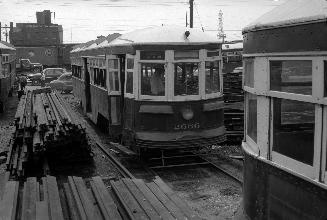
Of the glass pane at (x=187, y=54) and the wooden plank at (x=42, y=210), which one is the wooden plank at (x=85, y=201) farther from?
the glass pane at (x=187, y=54)

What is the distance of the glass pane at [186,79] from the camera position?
375 inches

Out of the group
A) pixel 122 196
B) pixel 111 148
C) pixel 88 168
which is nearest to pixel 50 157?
pixel 88 168

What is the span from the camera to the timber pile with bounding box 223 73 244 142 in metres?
12.1

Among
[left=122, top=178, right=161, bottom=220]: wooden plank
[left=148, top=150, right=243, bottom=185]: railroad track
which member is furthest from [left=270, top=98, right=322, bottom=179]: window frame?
[left=148, top=150, right=243, bottom=185]: railroad track

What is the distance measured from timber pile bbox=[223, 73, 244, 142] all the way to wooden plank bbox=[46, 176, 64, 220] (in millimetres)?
6362

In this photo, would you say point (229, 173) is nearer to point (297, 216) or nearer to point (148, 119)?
point (148, 119)

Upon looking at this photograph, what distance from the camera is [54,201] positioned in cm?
573

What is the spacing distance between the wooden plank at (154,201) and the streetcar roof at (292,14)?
7.66 ft

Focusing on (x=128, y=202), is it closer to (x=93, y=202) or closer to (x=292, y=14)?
(x=93, y=202)

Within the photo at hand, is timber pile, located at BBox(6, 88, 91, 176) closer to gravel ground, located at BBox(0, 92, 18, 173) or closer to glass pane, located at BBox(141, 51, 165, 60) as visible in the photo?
gravel ground, located at BBox(0, 92, 18, 173)

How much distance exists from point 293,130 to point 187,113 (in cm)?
533

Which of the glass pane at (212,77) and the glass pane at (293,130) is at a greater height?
the glass pane at (212,77)

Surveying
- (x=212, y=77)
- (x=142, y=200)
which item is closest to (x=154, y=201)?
(x=142, y=200)

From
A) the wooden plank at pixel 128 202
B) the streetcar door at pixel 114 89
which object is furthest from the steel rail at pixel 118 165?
the wooden plank at pixel 128 202
